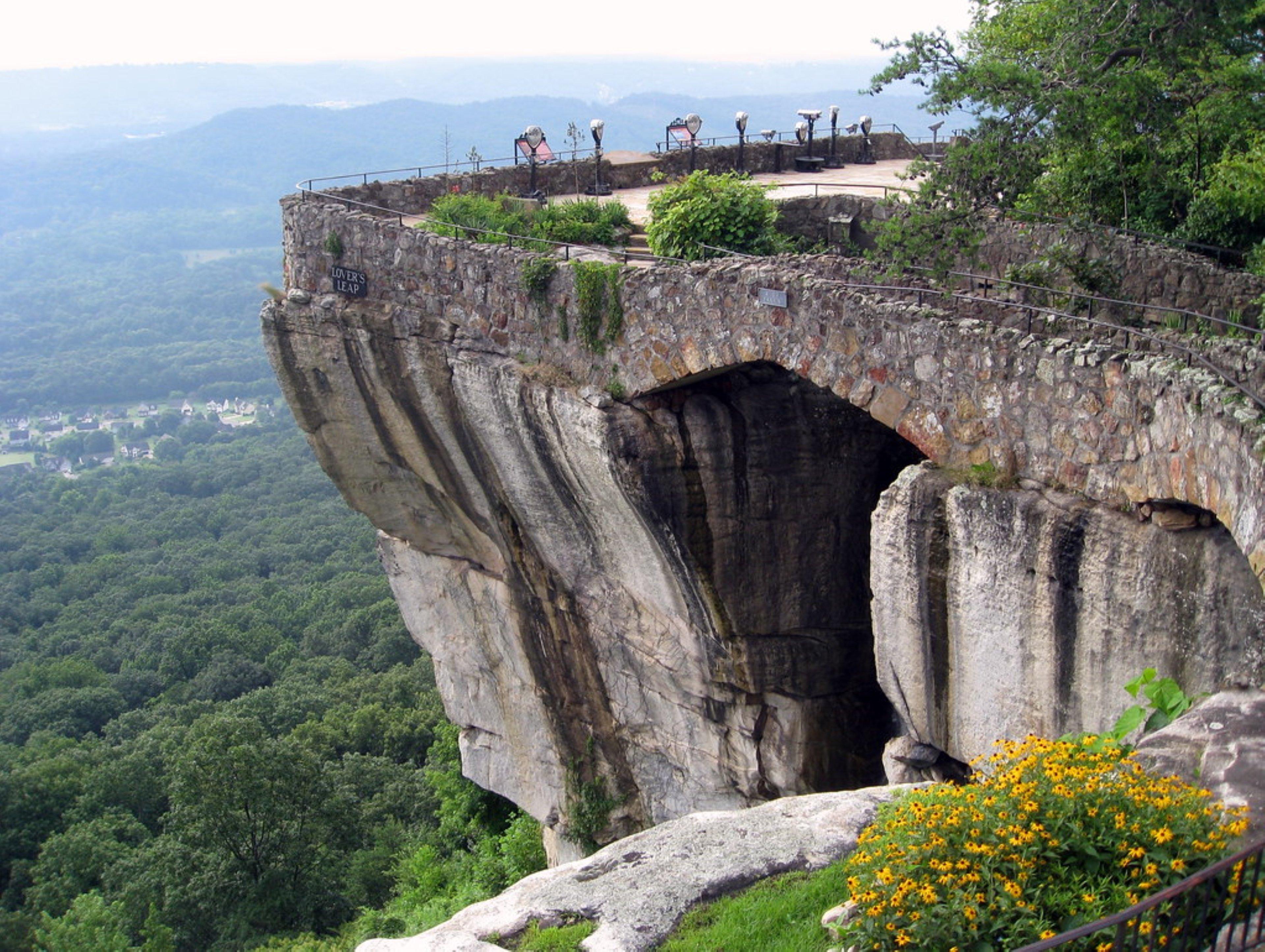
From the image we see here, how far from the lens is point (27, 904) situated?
3338cm

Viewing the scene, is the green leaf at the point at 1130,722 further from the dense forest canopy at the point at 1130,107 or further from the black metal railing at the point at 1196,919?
the dense forest canopy at the point at 1130,107

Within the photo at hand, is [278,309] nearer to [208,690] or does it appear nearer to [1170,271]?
[1170,271]

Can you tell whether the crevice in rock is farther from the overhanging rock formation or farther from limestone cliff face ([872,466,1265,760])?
limestone cliff face ([872,466,1265,760])

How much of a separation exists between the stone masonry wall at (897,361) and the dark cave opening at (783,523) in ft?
3.16

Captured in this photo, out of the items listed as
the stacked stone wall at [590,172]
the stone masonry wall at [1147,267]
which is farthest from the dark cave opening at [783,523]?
the stacked stone wall at [590,172]

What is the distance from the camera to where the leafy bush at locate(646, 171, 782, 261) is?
54.3 feet

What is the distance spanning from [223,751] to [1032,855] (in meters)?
23.4

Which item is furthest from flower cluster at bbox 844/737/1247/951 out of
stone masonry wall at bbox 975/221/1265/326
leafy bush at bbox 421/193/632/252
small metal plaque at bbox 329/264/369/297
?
small metal plaque at bbox 329/264/369/297

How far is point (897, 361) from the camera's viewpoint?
12.5 m

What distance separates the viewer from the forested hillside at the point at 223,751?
26.8m

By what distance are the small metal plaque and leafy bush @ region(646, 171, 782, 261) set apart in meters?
4.32

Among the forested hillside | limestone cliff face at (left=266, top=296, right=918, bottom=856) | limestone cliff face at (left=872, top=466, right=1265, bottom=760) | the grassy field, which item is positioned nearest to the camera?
the grassy field

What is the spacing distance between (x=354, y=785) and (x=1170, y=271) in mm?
25375

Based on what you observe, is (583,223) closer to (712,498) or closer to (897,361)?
(712,498)
